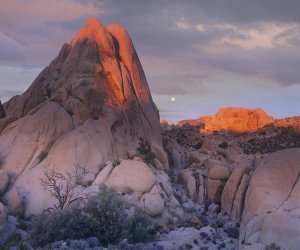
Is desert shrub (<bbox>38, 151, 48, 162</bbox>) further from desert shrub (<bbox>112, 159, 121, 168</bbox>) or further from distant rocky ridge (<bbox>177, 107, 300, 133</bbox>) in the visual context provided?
distant rocky ridge (<bbox>177, 107, 300, 133</bbox>)

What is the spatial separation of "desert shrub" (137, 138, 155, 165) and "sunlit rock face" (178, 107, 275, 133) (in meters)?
37.4

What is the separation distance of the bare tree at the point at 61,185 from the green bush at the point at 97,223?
8.98 feet

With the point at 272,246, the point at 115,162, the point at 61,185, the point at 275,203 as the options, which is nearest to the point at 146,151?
the point at 115,162

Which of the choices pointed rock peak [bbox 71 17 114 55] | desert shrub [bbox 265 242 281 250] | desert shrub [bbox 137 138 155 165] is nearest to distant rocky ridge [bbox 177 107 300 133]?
pointed rock peak [bbox 71 17 114 55]

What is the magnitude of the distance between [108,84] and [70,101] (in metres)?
3.32

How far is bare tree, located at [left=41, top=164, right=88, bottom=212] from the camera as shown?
32.6m

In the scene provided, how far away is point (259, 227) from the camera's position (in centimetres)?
2770

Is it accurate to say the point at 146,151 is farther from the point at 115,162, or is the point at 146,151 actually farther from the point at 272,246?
the point at 272,246

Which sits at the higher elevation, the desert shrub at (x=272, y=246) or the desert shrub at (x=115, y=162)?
the desert shrub at (x=115, y=162)

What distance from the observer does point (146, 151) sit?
39.3m

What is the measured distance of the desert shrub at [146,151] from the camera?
38.7 m

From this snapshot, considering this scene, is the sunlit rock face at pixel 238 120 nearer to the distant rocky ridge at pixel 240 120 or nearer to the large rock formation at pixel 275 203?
the distant rocky ridge at pixel 240 120

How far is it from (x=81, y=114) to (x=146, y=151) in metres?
5.62

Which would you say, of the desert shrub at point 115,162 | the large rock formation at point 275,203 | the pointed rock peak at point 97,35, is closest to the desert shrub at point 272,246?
the large rock formation at point 275,203
